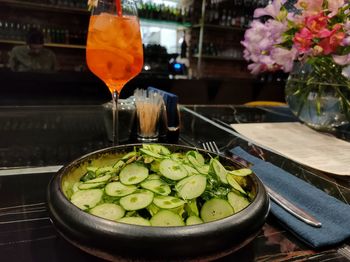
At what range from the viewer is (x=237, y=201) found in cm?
48

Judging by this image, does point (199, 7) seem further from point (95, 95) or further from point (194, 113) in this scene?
point (194, 113)

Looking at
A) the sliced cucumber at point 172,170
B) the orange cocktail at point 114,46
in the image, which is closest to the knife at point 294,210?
the sliced cucumber at point 172,170

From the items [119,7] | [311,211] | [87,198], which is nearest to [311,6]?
[119,7]

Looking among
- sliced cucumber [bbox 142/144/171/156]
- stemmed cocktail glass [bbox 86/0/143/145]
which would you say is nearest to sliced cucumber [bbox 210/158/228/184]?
sliced cucumber [bbox 142/144/171/156]

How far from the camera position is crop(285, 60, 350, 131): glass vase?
1.14m

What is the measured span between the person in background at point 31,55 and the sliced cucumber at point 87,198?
3.31 m

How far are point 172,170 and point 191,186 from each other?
54mm

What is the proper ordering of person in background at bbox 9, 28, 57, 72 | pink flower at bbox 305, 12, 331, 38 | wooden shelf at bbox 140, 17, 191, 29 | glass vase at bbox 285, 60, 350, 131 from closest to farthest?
pink flower at bbox 305, 12, 331, 38 → glass vase at bbox 285, 60, 350, 131 → person in background at bbox 9, 28, 57, 72 → wooden shelf at bbox 140, 17, 191, 29

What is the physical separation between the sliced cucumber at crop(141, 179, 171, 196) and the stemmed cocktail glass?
397 mm

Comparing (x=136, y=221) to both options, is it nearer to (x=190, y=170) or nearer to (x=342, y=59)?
(x=190, y=170)

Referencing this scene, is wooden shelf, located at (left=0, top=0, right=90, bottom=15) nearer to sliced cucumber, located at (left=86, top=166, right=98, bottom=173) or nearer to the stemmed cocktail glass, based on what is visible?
the stemmed cocktail glass

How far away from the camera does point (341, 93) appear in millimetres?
1126

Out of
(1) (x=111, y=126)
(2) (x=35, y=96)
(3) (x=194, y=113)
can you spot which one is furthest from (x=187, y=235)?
(2) (x=35, y=96)

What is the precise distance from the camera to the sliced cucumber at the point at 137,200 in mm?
429
